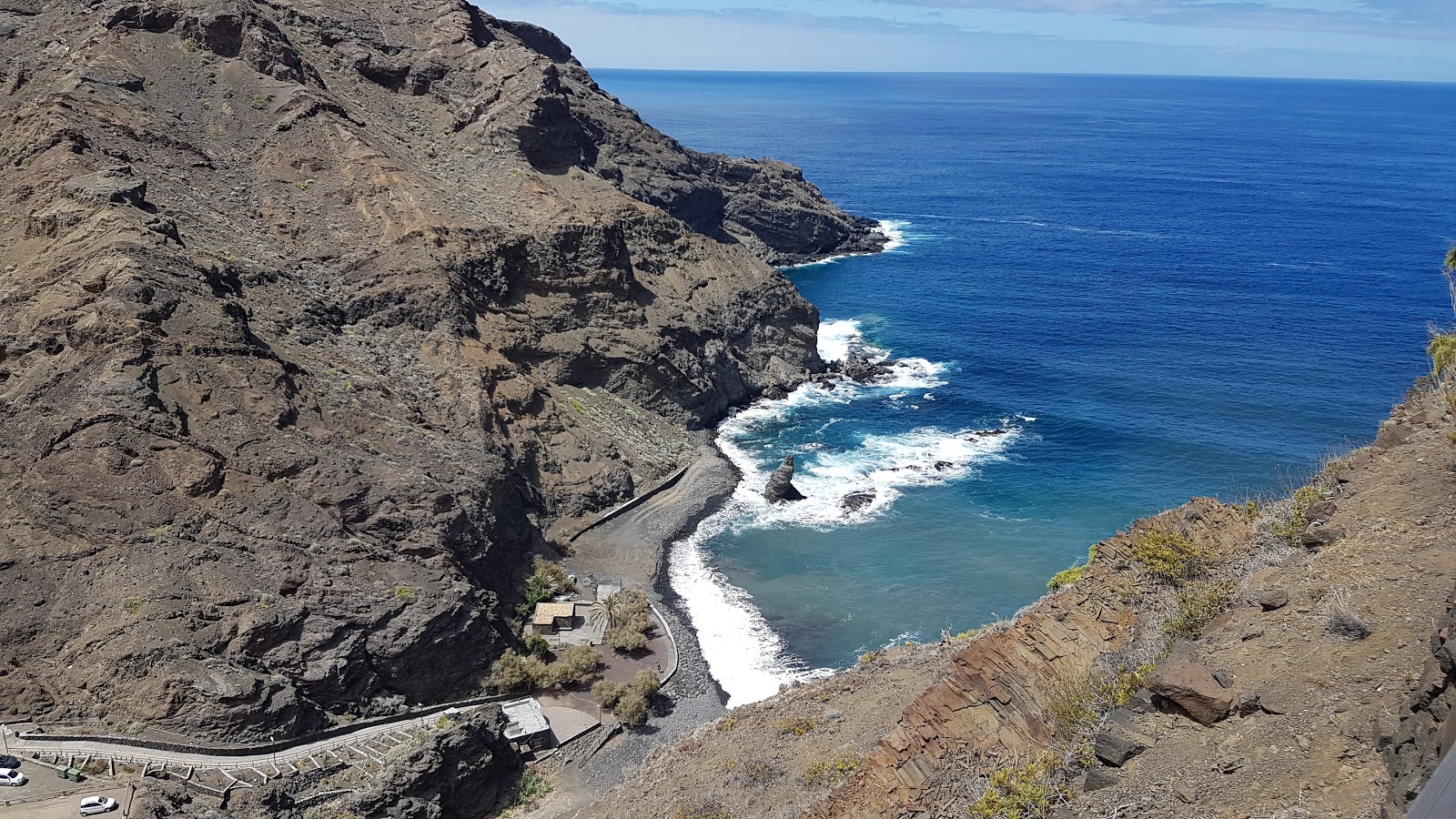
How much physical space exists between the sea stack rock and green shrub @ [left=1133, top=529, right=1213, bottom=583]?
35.7 meters

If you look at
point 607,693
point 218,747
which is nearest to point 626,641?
point 607,693

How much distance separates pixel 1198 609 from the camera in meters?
19.0

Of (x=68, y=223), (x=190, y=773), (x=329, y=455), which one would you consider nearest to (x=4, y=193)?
(x=68, y=223)

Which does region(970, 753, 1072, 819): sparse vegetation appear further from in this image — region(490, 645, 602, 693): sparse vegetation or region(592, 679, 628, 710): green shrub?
region(490, 645, 602, 693): sparse vegetation

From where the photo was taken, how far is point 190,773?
96.5 feet

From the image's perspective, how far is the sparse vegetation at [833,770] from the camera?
23625 mm

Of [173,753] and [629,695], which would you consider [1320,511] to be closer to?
[629,695]

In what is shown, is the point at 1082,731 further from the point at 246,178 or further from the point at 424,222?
the point at 246,178

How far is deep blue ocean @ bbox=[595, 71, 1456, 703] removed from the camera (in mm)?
48781

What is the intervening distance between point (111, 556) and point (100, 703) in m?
5.56

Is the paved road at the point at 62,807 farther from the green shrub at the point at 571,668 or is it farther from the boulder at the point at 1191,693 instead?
the boulder at the point at 1191,693

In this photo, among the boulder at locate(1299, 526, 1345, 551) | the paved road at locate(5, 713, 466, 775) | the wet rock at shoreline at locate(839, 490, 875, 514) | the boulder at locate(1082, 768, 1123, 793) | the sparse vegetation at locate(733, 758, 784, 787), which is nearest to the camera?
the boulder at locate(1082, 768, 1123, 793)

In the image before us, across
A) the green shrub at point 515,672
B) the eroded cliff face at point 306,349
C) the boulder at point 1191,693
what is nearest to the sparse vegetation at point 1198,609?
the boulder at point 1191,693

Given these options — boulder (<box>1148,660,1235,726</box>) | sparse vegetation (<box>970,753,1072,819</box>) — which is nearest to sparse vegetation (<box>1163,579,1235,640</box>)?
boulder (<box>1148,660,1235,726</box>)
